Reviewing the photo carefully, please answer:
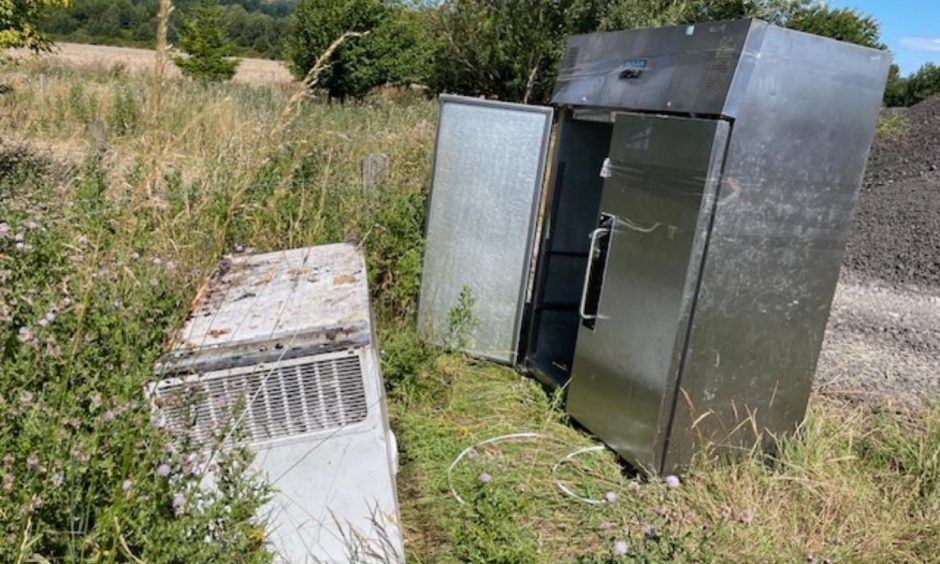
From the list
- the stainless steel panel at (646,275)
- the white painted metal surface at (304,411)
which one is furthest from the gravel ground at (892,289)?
the white painted metal surface at (304,411)

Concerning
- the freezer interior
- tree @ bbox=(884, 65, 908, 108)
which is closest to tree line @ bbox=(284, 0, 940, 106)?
the freezer interior

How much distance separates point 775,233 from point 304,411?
81.8 inches

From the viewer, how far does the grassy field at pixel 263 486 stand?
1711mm

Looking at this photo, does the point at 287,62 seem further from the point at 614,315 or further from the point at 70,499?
the point at 70,499

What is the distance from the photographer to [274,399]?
2.17 m

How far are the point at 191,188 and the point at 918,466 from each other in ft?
14.8

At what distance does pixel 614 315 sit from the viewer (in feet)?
10.8

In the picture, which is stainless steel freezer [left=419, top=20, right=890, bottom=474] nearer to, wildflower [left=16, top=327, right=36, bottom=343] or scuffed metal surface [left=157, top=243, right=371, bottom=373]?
scuffed metal surface [left=157, top=243, right=371, bottom=373]

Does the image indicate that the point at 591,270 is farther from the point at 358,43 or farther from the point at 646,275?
the point at 358,43

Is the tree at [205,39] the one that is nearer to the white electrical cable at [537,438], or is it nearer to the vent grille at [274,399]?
the white electrical cable at [537,438]

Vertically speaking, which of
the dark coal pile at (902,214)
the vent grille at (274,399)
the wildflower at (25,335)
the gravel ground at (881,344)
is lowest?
the gravel ground at (881,344)

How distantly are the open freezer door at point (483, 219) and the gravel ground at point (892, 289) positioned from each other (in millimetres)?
1951

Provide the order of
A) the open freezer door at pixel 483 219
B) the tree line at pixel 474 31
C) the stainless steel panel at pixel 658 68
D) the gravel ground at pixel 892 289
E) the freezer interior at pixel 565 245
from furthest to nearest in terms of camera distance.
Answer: the tree line at pixel 474 31, the gravel ground at pixel 892 289, the freezer interior at pixel 565 245, the open freezer door at pixel 483 219, the stainless steel panel at pixel 658 68

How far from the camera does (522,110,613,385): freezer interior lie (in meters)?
4.30
